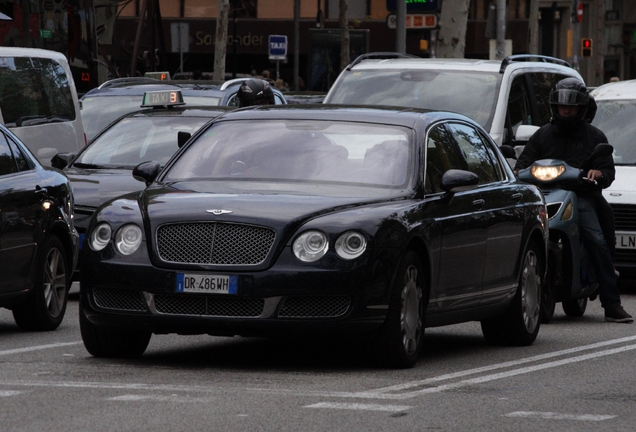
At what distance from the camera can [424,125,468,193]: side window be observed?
10295mm

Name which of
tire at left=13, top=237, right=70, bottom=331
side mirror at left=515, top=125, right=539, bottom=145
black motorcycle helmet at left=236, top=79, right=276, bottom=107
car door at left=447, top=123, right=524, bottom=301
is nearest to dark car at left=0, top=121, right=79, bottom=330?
tire at left=13, top=237, right=70, bottom=331

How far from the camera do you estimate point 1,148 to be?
11.8 m

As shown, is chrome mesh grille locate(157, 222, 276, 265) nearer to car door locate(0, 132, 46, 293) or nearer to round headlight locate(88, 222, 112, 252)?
round headlight locate(88, 222, 112, 252)

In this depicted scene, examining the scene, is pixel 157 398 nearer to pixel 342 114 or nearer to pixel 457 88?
pixel 342 114

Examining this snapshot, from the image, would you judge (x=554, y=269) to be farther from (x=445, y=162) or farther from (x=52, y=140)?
(x=52, y=140)

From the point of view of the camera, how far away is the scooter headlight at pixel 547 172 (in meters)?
13.3

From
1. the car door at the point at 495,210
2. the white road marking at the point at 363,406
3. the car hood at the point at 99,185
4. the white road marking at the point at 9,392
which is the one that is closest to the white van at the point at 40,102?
the car hood at the point at 99,185

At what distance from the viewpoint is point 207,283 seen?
30.0 feet

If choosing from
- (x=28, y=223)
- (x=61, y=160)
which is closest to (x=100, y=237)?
(x=28, y=223)

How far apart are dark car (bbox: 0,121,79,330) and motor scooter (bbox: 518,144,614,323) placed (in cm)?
365

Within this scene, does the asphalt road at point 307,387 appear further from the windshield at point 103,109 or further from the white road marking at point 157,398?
the windshield at point 103,109

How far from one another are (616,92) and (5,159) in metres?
8.76

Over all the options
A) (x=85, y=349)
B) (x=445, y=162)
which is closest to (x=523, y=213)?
(x=445, y=162)

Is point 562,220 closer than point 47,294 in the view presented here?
No
